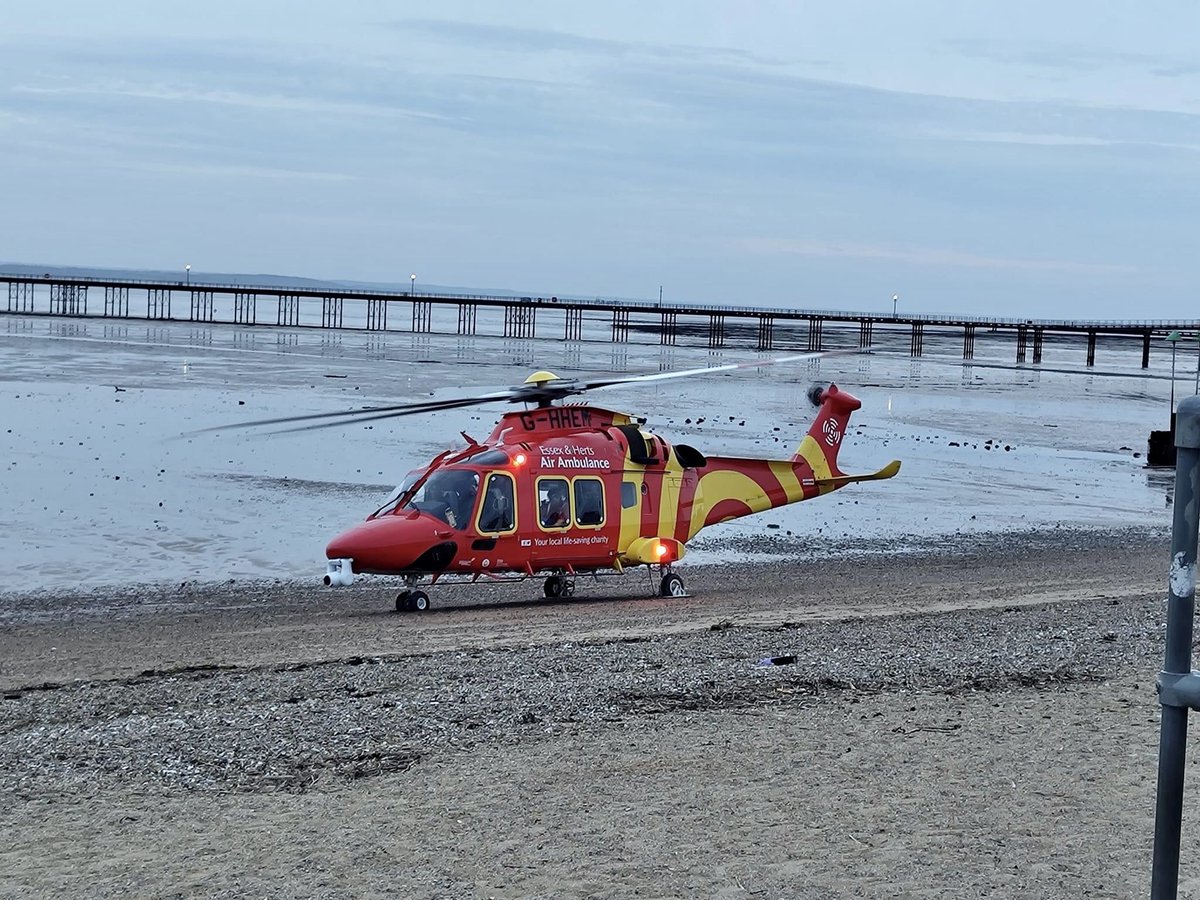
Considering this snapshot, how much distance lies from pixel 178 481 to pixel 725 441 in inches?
565

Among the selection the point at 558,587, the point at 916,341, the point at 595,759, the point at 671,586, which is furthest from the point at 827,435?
the point at 916,341

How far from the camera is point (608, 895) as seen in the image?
608 cm

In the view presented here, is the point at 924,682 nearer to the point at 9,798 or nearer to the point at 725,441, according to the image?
the point at 9,798

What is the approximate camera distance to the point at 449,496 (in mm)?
15758

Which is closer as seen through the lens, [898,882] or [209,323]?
[898,882]

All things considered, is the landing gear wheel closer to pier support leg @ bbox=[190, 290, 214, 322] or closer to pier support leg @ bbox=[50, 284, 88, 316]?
pier support leg @ bbox=[190, 290, 214, 322]

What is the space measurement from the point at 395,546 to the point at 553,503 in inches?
83.2

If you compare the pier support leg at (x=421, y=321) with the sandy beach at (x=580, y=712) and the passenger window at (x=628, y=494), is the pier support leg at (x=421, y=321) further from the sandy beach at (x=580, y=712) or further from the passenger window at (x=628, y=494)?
the passenger window at (x=628, y=494)

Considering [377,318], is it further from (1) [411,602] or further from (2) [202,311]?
(1) [411,602]

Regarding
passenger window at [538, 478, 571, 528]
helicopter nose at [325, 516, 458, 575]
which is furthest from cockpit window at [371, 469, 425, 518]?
passenger window at [538, 478, 571, 528]

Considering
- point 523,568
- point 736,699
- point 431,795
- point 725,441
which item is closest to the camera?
point 431,795

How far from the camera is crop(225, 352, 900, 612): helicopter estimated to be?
1534cm

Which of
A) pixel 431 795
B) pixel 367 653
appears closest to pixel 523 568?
pixel 367 653

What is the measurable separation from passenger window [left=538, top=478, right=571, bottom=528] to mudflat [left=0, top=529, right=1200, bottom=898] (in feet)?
7.36
